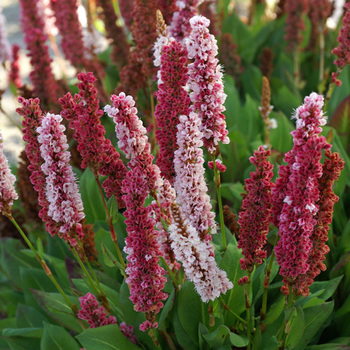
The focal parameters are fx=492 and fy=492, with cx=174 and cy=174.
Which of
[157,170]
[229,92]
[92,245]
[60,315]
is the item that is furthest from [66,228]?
[229,92]

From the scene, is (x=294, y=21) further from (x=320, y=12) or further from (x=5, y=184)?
(x=5, y=184)

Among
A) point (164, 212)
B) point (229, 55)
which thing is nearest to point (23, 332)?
point (164, 212)

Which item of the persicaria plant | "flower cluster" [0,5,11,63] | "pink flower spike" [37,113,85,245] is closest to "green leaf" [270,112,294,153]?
the persicaria plant

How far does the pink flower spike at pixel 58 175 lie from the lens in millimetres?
1257

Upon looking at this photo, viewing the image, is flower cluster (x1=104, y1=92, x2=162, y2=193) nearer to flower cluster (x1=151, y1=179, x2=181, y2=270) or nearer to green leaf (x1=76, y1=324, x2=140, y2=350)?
flower cluster (x1=151, y1=179, x2=181, y2=270)

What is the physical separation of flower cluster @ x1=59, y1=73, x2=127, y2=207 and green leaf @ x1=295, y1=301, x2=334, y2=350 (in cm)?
88

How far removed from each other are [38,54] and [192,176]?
2.03m

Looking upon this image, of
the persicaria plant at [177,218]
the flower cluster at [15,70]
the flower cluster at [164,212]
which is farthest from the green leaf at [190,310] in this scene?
the flower cluster at [15,70]

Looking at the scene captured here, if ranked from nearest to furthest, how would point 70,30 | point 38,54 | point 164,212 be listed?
point 164,212 < point 38,54 < point 70,30

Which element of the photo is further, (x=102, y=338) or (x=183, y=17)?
(x=183, y=17)

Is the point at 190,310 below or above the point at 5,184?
below

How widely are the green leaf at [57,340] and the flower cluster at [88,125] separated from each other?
2.72 feet

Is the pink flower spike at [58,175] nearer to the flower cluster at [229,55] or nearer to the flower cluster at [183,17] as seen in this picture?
the flower cluster at [183,17]

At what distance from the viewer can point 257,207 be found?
1280 mm
